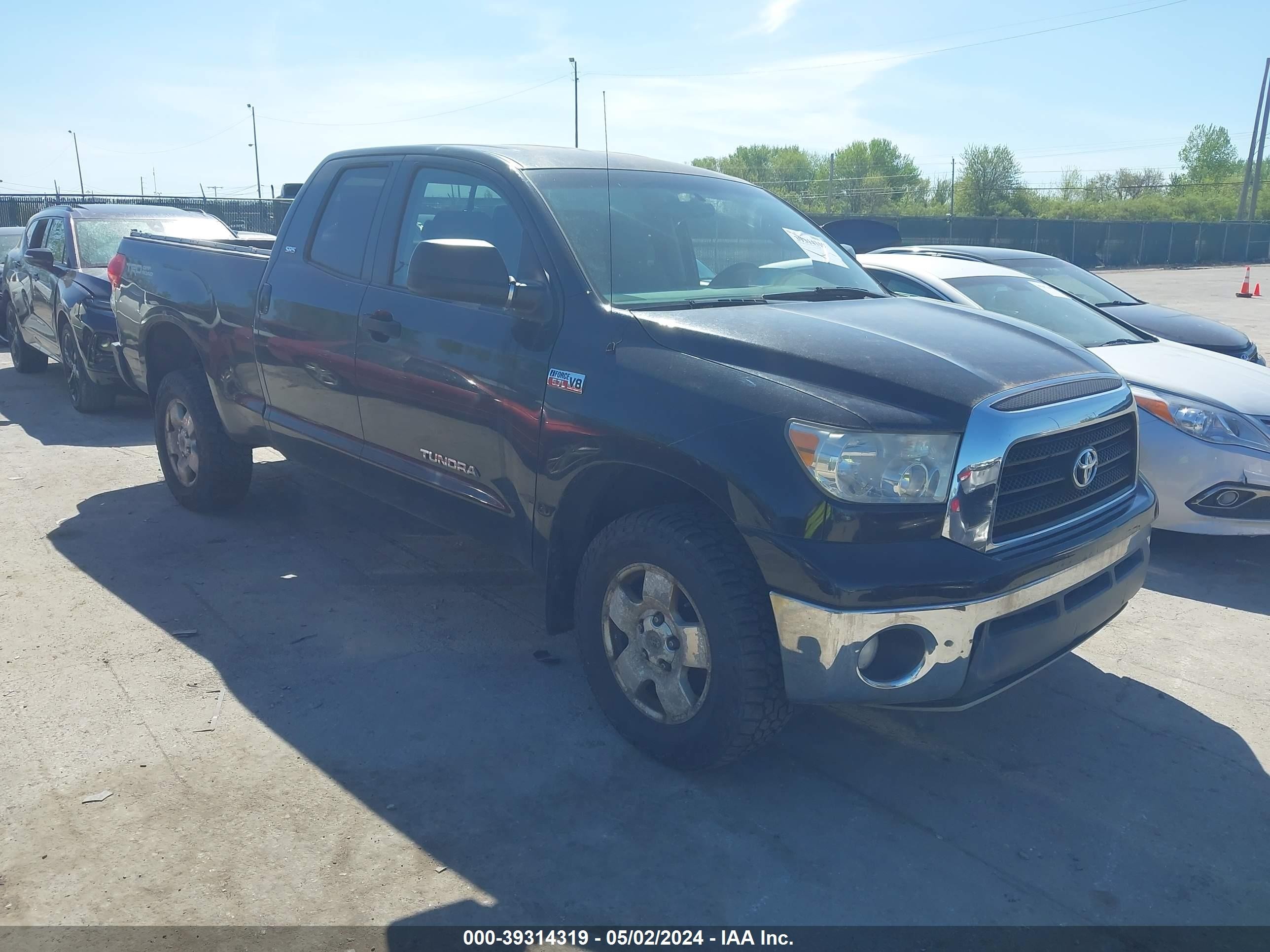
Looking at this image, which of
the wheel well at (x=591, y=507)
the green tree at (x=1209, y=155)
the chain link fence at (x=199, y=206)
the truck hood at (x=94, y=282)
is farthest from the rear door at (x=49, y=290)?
the green tree at (x=1209, y=155)

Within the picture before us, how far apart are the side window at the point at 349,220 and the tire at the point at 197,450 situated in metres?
1.46

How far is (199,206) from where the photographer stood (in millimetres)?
26312

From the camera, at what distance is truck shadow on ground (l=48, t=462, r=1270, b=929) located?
2764 millimetres

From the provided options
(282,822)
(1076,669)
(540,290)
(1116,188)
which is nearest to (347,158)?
(540,290)

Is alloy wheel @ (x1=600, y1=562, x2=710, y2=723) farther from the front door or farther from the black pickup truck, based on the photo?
the front door

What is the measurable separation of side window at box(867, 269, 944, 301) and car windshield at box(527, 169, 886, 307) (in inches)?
87.8

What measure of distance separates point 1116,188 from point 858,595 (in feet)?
256

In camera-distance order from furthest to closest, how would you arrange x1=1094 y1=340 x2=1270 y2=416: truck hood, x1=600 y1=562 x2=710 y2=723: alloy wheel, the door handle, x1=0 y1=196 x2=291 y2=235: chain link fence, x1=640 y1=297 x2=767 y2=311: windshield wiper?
x1=0 y1=196 x2=291 y2=235: chain link fence < x1=1094 y1=340 x2=1270 y2=416: truck hood < the door handle < x1=640 y1=297 x2=767 y2=311: windshield wiper < x1=600 y1=562 x2=710 y2=723: alloy wheel

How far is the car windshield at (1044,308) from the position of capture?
659 centimetres

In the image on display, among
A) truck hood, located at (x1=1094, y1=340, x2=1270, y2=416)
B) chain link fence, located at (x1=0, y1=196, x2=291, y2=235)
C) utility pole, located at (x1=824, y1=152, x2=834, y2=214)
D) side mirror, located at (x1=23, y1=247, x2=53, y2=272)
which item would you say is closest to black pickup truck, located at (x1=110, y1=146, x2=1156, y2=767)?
truck hood, located at (x1=1094, y1=340, x2=1270, y2=416)

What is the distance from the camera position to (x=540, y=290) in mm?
3609

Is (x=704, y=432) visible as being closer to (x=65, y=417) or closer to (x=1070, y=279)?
(x=1070, y=279)

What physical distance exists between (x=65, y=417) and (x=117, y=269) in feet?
11.3

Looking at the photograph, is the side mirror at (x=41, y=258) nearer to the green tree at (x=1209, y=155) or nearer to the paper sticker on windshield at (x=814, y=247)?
the paper sticker on windshield at (x=814, y=247)
